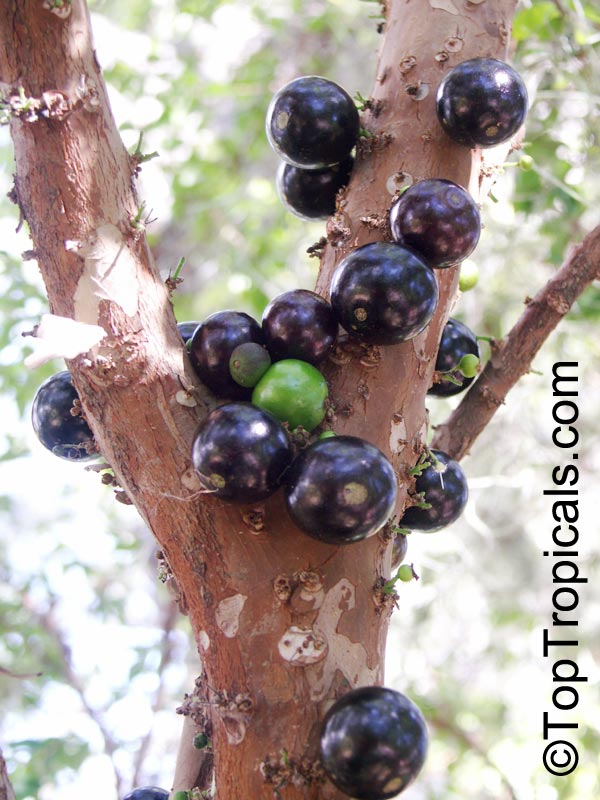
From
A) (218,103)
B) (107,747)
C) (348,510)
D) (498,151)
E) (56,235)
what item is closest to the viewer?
(348,510)

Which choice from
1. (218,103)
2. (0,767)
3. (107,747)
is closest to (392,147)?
(0,767)

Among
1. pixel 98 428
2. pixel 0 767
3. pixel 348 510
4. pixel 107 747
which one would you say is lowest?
pixel 0 767

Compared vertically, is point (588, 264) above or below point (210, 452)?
above

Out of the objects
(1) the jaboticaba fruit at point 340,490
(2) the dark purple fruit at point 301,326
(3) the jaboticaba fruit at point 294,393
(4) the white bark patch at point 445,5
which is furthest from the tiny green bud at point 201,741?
(4) the white bark patch at point 445,5

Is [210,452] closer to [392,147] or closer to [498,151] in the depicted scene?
[392,147]

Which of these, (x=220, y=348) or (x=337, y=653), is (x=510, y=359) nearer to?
(x=220, y=348)

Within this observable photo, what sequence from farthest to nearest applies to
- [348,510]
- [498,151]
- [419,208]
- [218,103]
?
[218,103] < [498,151] < [419,208] < [348,510]

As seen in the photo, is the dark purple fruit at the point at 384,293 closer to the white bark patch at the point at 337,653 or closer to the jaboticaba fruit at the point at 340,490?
the jaboticaba fruit at the point at 340,490

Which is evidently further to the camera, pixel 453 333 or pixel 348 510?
pixel 453 333
